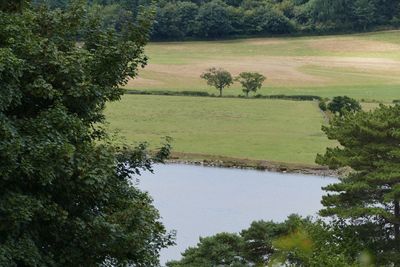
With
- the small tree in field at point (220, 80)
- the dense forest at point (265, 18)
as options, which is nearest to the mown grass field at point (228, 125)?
the small tree in field at point (220, 80)

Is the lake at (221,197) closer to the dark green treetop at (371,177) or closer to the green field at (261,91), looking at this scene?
the green field at (261,91)

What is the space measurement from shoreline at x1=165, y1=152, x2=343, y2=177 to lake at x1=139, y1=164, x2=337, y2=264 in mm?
837

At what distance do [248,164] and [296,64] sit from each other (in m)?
56.9

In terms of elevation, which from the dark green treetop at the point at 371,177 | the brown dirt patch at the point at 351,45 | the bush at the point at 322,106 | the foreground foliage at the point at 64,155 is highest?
the foreground foliage at the point at 64,155

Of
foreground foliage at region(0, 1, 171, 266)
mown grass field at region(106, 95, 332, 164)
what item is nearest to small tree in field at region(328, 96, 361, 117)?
mown grass field at region(106, 95, 332, 164)

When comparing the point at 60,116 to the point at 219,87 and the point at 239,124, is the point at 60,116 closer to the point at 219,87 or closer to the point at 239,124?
the point at 239,124

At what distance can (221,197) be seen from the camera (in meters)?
41.4

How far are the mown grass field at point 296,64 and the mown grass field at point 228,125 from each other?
33.0ft

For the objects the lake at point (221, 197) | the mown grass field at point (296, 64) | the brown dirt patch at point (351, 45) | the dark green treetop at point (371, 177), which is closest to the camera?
the dark green treetop at point (371, 177)

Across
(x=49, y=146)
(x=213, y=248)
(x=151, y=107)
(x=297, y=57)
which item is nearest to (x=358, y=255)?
(x=213, y=248)

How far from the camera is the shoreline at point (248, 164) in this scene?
4859 cm

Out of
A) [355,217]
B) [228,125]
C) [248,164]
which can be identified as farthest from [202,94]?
[355,217]

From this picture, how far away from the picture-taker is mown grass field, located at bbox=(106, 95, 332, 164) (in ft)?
177

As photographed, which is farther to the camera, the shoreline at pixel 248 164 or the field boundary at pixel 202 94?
the field boundary at pixel 202 94
